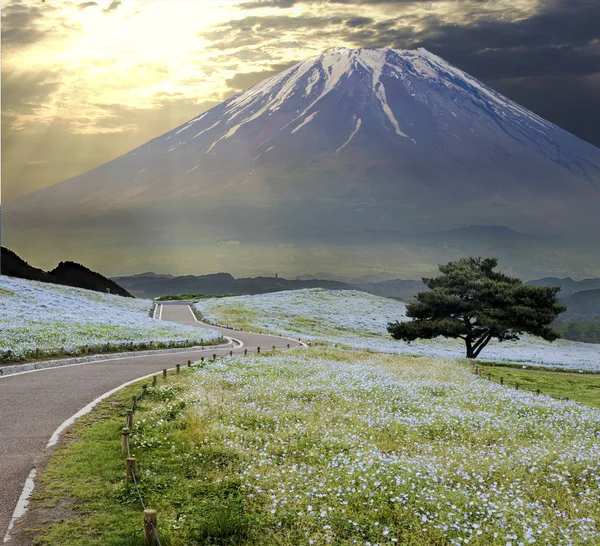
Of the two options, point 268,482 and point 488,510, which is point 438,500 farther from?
point 268,482

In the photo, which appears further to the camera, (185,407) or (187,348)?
(187,348)

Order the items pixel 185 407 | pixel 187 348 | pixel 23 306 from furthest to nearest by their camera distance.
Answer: pixel 23 306, pixel 187 348, pixel 185 407

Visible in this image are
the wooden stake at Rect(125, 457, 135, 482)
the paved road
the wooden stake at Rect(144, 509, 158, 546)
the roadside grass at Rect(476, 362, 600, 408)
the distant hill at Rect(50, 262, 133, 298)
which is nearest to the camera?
the wooden stake at Rect(144, 509, 158, 546)

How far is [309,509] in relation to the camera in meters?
10.2

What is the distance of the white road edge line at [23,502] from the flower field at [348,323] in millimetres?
46493

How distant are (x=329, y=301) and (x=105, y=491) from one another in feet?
391

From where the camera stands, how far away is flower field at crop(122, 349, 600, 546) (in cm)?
1038

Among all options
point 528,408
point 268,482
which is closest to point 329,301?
point 528,408

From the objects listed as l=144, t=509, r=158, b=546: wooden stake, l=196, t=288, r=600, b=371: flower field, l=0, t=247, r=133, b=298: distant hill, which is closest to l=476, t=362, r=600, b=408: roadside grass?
l=196, t=288, r=600, b=371: flower field

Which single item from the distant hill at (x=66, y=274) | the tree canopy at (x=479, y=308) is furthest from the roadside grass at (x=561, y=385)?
the distant hill at (x=66, y=274)

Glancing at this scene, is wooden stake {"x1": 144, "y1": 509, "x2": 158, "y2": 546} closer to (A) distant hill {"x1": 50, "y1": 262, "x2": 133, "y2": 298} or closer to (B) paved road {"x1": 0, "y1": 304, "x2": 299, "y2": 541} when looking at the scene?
(B) paved road {"x1": 0, "y1": 304, "x2": 299, "y2": 541}

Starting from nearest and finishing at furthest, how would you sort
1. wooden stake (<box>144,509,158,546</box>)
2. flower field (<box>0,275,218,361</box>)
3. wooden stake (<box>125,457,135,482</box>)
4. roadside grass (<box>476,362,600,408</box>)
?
wooden stake (<box>144,509,158,546</box>), wooden stake (<box>125,457,135,482</box>), roadside grass (<box>476,362,600,408</box>), flower field (<box>0,275,218,361</box>)

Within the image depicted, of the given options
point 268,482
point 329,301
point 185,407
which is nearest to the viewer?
point 268,482

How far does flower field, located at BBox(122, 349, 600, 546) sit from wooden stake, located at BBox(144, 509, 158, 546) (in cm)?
85
